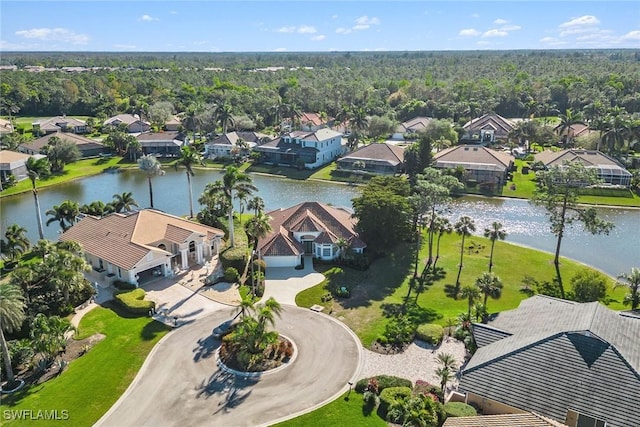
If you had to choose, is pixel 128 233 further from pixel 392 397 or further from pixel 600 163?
pixel 600 163

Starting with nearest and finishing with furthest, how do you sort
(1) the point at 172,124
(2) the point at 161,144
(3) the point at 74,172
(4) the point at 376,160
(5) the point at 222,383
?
(5) the point at 222,383, (4) the point at 376,160, (3) the point at 74,172, (2) the point at 161,144, (1) the point at 172,124

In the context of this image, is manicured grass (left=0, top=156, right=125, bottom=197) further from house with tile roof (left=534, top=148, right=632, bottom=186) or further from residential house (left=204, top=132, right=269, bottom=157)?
house with tile roof (left=534, top=148, right=632, bottom=186)

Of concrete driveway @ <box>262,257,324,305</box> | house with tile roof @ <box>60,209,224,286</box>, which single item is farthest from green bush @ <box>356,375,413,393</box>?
house with tile roof @ <box>60,209,224,286</box>

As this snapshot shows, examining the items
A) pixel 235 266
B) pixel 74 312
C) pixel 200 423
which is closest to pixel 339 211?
pixel 235 266

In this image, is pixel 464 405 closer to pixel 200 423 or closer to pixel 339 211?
pixel 200 423

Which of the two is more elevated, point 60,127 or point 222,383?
point 60,127

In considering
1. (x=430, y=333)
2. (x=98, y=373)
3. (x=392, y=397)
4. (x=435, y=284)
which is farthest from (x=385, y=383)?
(x=98, y=373)

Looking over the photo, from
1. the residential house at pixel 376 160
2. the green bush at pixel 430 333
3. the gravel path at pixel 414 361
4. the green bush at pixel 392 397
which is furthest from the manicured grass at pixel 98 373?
the residential house at pixel 376 160

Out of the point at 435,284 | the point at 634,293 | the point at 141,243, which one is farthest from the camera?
the point at 141,243
